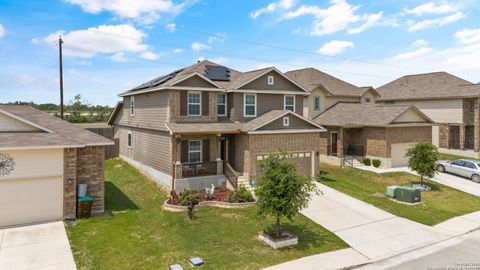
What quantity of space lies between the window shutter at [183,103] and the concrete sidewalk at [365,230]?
31.5ft

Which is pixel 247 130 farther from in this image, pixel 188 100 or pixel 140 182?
pixel 140 182

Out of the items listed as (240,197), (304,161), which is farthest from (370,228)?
(304,161)

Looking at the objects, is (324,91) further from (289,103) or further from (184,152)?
(184,152)

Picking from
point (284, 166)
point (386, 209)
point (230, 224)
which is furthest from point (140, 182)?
point (386, 209)

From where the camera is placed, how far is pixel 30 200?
13.8 m

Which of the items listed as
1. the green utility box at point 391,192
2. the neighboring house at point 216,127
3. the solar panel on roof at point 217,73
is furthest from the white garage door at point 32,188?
the green utility box at point 391,192

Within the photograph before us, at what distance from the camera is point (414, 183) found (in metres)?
23.5

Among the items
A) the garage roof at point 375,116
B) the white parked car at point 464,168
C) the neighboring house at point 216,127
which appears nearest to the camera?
the neighboring house at point 216,127

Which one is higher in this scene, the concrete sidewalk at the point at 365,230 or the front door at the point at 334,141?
the front door at the point at 334,141

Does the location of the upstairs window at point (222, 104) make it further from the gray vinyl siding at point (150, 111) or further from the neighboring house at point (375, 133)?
the neighboring house at point (375, 133)

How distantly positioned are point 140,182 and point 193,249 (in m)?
10.9

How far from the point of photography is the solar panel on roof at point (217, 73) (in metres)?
24.7

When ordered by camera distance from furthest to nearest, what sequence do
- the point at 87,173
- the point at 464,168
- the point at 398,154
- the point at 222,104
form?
the point at 398,154, the point at 464,168, the point at 222,104, the point at 87,173

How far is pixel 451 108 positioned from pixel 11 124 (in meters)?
38.1
